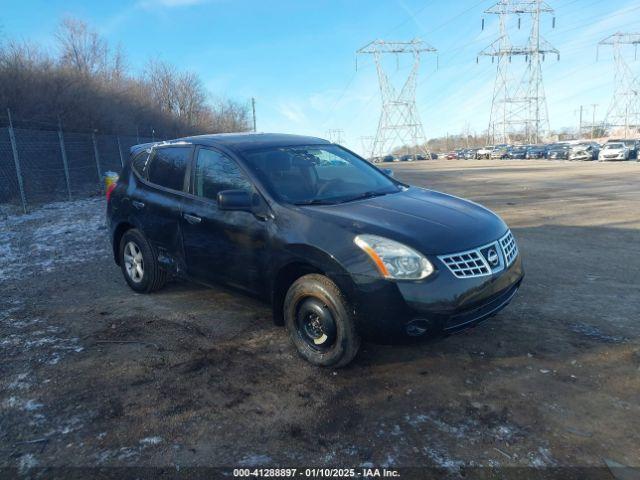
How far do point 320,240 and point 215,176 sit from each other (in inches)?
58.0

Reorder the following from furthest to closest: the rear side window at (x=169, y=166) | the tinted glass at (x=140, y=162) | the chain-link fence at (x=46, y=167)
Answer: the chain-link fence at (x=46, y=167)
the tinted glass at (x=140, y=162)
the rear side window at (x=169, y=166)

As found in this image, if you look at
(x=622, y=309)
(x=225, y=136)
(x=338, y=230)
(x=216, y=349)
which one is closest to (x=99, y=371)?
(x=216, y=349)

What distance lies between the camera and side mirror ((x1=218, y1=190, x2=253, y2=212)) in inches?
145

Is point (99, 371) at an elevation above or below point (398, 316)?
below

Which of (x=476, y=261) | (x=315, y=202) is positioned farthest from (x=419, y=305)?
(x=315, y=202)

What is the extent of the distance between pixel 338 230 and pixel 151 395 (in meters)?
1.75

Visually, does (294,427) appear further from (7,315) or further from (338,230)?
(7,315)

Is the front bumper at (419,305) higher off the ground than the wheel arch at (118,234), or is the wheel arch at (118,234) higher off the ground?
the wheel arch at (118,234)

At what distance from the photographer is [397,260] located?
3.13 meters

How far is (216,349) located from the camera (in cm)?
396

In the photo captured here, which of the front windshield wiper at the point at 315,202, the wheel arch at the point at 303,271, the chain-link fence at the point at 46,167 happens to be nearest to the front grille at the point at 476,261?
the wheel arch at the point at 303,271

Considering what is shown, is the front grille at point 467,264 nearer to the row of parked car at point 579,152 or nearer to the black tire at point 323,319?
the black tire at point 323,319

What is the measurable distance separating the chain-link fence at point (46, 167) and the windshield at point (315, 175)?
10.2 metres

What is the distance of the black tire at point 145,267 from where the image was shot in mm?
5098
